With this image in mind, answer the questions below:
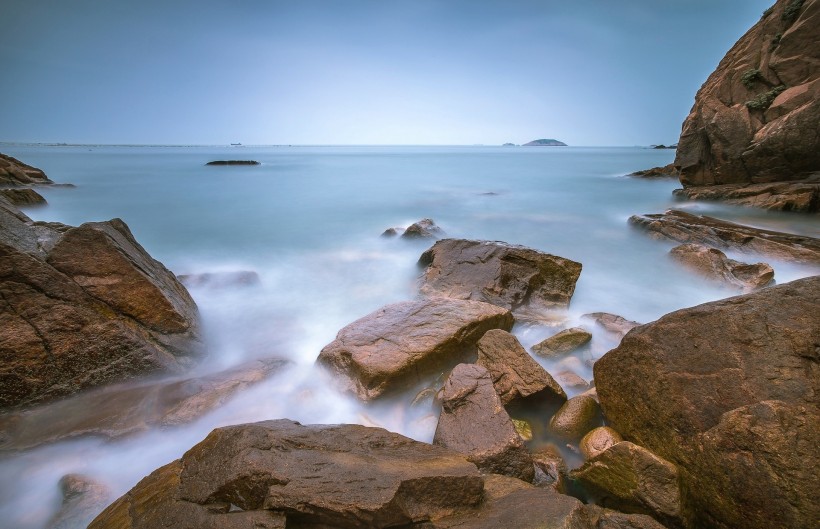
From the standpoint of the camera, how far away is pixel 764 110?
14227 millimetres

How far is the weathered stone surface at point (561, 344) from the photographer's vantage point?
199 inches

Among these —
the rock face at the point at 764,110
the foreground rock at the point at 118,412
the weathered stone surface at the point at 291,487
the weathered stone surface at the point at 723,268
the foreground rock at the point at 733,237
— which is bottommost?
the foreground rock at the point at 118,412

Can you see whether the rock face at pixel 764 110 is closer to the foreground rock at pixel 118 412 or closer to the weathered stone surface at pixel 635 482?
the weathered stone surface at pixel 635 482

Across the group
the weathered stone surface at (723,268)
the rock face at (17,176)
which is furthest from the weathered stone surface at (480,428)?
the rock face at (17,176)

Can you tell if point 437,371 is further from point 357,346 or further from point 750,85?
point 750,85

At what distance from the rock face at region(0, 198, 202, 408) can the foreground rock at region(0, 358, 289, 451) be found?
0.50 ft

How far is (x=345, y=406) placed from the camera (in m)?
4.26

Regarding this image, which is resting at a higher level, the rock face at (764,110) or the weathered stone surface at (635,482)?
the rock face at (764,110)

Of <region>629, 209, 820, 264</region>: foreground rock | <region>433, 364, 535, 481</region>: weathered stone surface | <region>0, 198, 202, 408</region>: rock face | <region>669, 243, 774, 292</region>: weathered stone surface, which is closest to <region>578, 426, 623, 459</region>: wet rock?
<region>433, 364, 535, 481</region>: weathered stone surface

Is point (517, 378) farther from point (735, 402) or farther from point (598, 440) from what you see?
point (735, 402)

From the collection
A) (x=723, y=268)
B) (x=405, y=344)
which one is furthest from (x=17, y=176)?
(x=723, y=268)

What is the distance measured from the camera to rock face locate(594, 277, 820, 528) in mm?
2365

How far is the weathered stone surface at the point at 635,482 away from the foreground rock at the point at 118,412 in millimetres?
3720

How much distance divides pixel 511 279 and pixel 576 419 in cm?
316
